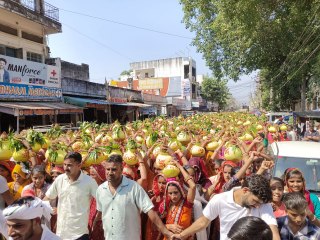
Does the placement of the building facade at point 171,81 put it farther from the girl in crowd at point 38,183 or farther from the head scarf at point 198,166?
the girl in crowd at point 38,183

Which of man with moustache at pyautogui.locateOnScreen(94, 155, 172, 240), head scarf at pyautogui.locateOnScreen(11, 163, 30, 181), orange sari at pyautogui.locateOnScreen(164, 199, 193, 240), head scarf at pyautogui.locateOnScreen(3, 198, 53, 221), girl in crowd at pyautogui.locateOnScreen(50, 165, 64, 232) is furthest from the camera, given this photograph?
head scarf at pyautogui.locateOnScreen(11, 163, 30, 181)

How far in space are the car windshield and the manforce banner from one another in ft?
37.6

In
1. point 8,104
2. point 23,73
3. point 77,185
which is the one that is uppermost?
point 23,73

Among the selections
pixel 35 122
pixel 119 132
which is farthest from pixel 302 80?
pixel 119 132

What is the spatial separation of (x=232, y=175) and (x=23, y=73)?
12566mm

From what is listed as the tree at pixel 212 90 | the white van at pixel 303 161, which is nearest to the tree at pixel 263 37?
the white van at pixel 303 161

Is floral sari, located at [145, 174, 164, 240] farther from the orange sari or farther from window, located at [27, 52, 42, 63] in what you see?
window, located at [27, 52, 42, 63]

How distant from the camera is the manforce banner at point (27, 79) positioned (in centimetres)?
1332

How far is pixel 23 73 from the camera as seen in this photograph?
14.4m

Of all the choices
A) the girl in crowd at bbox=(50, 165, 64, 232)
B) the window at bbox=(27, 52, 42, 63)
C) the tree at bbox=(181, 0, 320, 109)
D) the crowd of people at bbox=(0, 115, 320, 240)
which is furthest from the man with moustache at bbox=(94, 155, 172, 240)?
the window at bbox=(27, 52, 42, 63)

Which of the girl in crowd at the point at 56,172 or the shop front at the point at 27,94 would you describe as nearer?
the girl in crowd at the point at 56,172

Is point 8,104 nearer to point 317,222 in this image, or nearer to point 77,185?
point 77,185

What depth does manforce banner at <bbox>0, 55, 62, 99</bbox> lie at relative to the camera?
524 inches

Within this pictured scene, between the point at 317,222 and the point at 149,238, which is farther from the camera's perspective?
the point at 149,238
